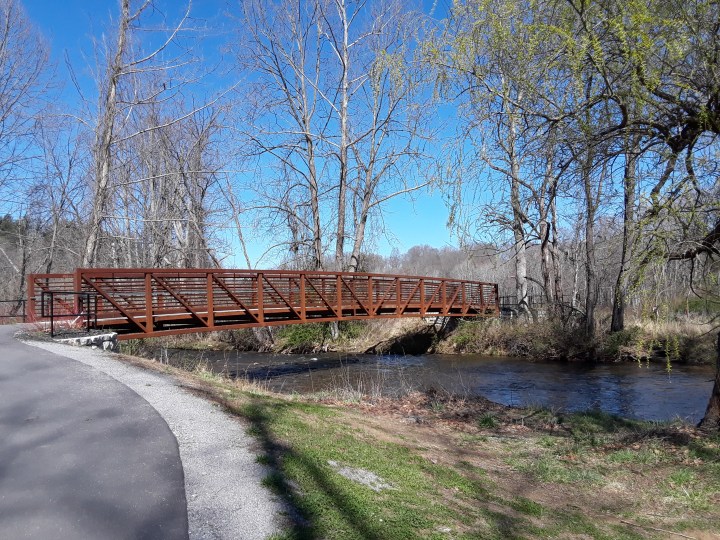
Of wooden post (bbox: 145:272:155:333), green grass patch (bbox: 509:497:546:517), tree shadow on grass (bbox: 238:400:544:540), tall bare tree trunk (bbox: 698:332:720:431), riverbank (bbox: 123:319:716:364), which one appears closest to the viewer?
tree shadow on grass (bbox: 238:400:544:540)

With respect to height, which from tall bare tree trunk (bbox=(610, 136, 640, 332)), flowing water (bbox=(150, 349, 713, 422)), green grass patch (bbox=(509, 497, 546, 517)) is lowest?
flowing water (bbox=(150, 349, 713, 422))

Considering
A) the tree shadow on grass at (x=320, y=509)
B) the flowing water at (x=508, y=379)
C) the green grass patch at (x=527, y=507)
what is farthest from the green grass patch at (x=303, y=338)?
the green grass patch at (x=527, y=507)

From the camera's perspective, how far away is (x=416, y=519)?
4.10m

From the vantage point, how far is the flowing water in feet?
40.9

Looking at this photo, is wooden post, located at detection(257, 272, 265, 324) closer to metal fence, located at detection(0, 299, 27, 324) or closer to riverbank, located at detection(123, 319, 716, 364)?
metal fence, located at detection(0, 299, 27, 324)

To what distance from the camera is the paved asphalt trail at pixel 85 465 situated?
11.0 feet

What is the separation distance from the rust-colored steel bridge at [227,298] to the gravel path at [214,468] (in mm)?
4592

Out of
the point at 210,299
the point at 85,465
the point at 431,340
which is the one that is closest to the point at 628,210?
the point at 85,465

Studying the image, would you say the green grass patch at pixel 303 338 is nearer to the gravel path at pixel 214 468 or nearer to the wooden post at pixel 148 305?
the wooden post at pixel 148 305

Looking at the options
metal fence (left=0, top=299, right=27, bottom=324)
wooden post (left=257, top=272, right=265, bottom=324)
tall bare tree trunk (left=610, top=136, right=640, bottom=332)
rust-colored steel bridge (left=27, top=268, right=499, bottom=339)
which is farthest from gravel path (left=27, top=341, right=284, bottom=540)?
metal fence (left=0, top=299, right=27, bottom=324)

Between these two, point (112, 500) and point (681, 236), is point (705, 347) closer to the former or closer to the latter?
point (681, 236)

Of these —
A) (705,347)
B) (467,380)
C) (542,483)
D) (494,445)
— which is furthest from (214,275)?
(705,347)

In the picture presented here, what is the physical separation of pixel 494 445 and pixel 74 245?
3321cm

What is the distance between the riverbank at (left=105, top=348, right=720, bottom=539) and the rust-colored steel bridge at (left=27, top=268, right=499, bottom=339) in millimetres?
4187
